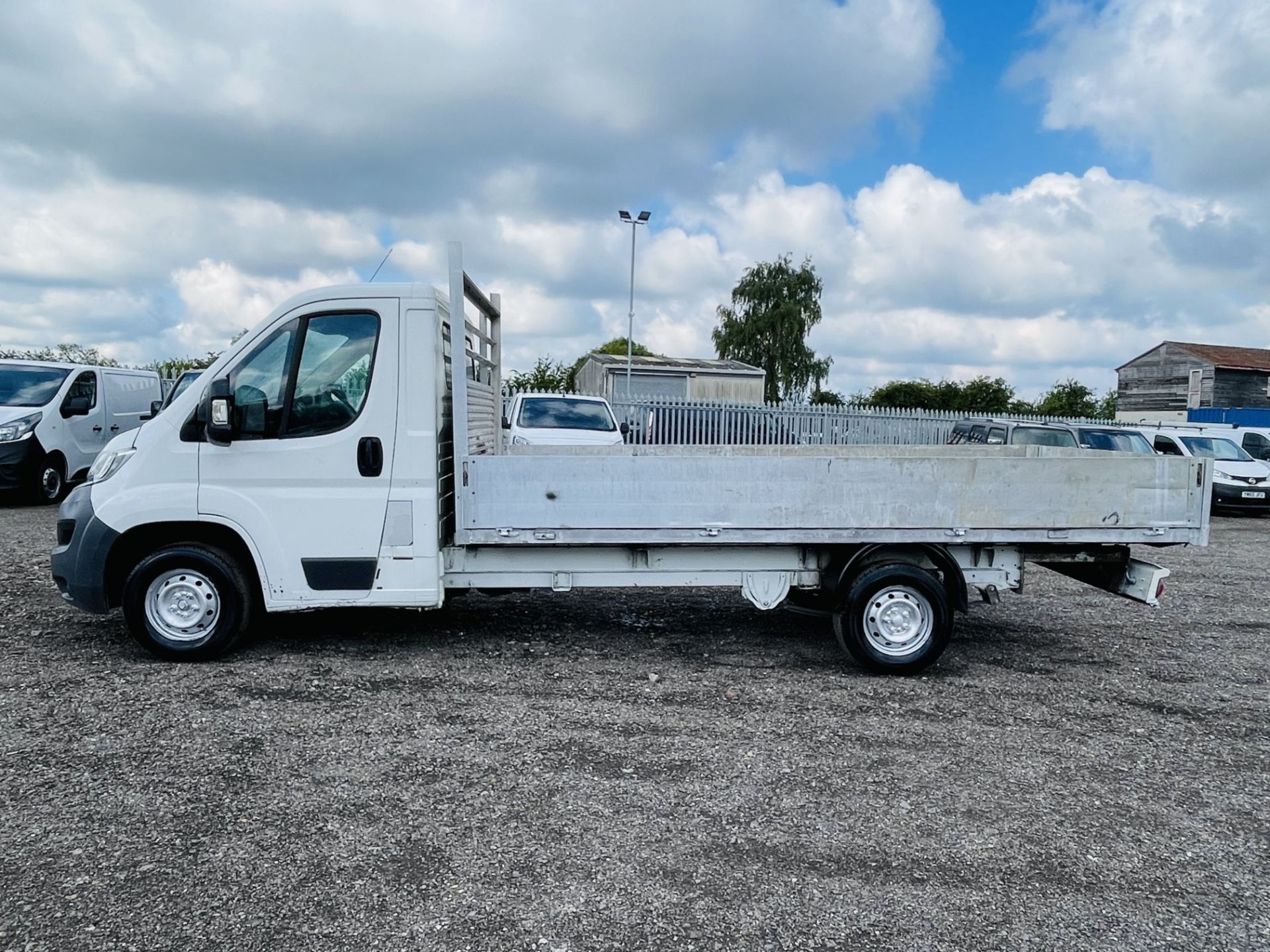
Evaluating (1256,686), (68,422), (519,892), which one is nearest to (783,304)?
(68,422)

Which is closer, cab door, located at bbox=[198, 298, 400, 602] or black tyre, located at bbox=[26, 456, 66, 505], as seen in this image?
cab door, located at bbox=[198, 298, 400, 602]

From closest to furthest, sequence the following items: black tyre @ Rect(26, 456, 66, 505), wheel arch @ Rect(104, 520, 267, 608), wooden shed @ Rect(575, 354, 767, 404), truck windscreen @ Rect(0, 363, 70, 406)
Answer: wheel arch @ Rect(104, 520, 267, 608) < black tyre @ Rect(26, 456, 66, 505) < truck windscreen @ Rect(0, 363, 70, 406) < wooden shed @ Rect(575, 354, 767, 404)

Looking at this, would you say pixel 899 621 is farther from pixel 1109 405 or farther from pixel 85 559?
pixel 1109 405

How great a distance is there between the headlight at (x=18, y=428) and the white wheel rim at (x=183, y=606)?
918 cm

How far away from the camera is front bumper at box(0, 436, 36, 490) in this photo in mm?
12609

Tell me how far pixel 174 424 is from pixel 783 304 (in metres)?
46.9

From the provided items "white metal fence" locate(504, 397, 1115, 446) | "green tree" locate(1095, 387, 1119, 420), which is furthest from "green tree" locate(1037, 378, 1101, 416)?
"white metal fence" locate(504, 397, 1115, 446)

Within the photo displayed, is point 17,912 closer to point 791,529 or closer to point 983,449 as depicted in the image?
point 791,529

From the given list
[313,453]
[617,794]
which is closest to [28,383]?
[313,453]

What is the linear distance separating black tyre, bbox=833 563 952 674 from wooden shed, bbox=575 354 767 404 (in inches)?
921

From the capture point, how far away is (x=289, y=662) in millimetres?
5902

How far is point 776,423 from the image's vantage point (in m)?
24.2

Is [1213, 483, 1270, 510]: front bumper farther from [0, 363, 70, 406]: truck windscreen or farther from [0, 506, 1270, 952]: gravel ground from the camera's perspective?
[0, 363, 70, 406]: truck windscreen

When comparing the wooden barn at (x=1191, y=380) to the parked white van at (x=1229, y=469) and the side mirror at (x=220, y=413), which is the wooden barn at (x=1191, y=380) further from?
the side mirror at (x=220, y=413)
